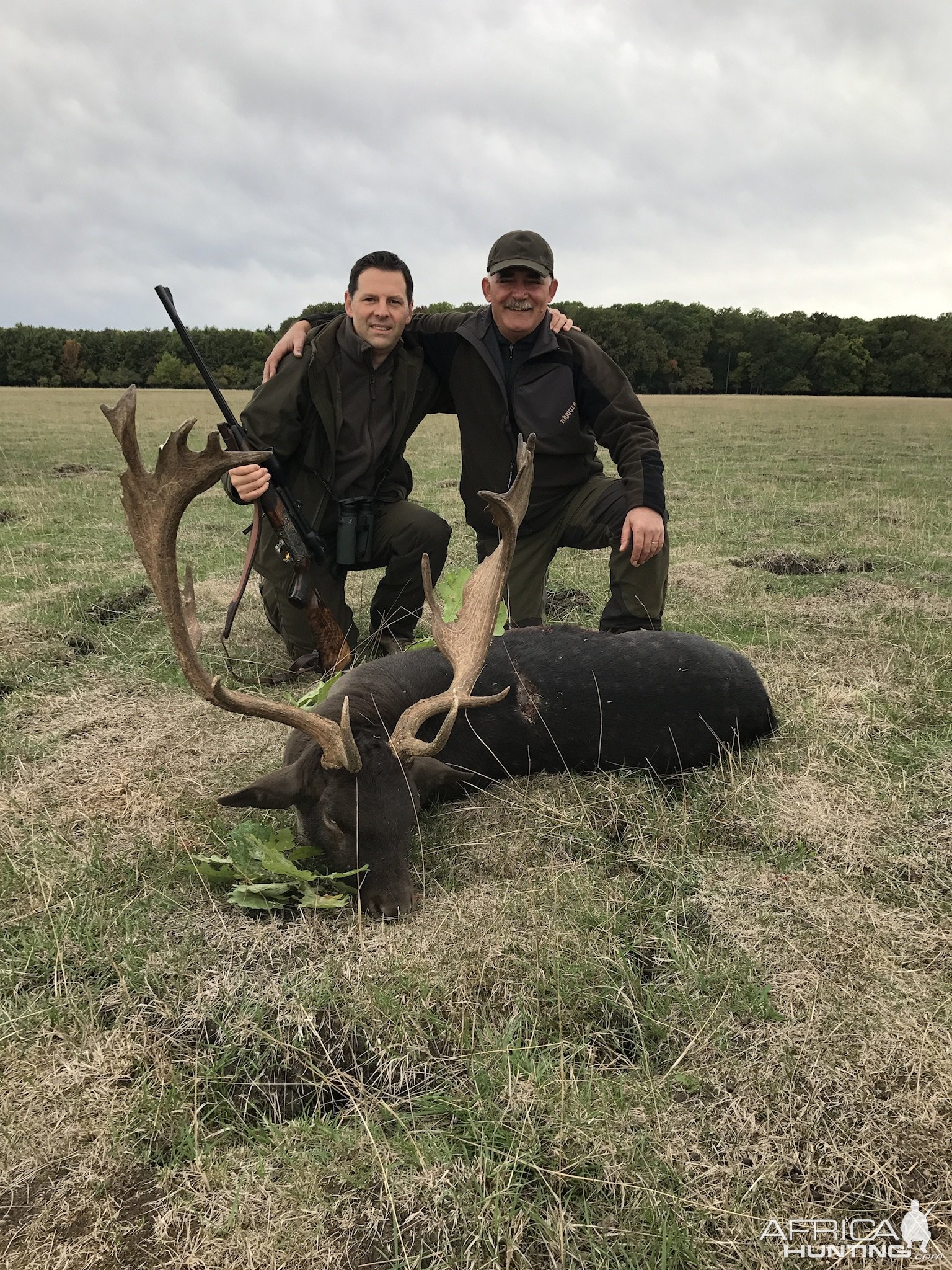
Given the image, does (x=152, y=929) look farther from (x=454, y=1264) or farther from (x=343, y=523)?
(x=343, y=523)

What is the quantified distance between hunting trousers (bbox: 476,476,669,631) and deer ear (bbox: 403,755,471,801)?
1.87 metres

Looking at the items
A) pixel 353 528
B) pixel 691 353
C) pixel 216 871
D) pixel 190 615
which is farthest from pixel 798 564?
pixel 691 353

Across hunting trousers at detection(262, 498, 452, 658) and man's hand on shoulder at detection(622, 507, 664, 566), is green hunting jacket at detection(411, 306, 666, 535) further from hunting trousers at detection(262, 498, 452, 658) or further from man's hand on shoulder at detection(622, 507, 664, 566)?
hunting trousers at detection(262, 498, 452, 658)

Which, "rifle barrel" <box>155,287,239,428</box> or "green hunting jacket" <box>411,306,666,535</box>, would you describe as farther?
"green hunting jacket" <box>411,306,666,535</box>

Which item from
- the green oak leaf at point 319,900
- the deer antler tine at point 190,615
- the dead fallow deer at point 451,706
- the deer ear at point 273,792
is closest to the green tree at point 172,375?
the dead fallow deer at point 451,706

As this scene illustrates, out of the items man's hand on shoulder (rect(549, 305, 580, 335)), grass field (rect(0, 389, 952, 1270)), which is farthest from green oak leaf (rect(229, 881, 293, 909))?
man's hand on shoulder (rect(549, 305, 580, 335))

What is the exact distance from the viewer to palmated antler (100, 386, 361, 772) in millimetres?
3301

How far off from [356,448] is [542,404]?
55.8 inches

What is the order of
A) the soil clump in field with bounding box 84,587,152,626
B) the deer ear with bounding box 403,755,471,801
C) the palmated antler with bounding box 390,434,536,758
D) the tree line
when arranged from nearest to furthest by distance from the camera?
1. the palmated antler with bounding box 390,434,536,758
2. the deer ear with bounding box 403,755,471,801
3. the soil clump in field with bounding box 84,587,152,626
4. the tree line

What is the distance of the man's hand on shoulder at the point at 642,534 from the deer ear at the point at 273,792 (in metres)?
2.85

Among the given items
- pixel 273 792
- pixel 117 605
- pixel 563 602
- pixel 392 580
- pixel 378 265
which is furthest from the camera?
pixel 563 602

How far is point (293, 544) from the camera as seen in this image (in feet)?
19.4

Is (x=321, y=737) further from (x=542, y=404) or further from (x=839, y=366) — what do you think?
(x=839, y=366)

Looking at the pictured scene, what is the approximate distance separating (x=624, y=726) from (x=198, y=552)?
23.8 ft
